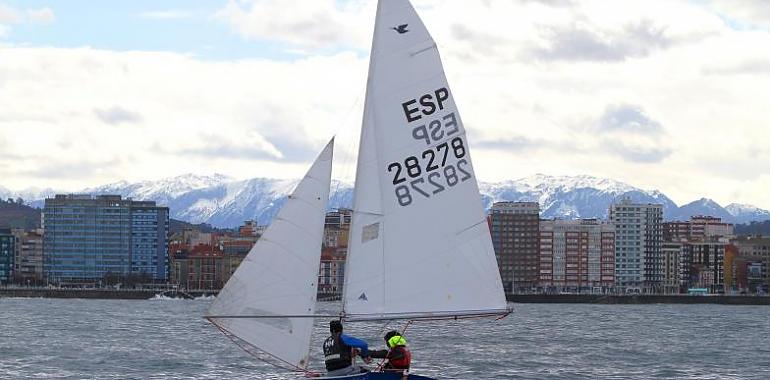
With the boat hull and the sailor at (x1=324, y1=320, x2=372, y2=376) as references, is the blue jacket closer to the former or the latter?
the sailor at (x1=324, y1=320, x2=372, y2=376)

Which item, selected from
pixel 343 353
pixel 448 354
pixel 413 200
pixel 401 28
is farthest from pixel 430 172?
pixel 448 354

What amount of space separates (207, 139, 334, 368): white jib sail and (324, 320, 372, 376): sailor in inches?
35.7

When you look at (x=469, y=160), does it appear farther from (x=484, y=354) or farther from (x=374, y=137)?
(x=484, y=354)

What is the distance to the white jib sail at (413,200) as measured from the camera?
28688 mm

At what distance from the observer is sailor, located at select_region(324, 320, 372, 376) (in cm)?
2842

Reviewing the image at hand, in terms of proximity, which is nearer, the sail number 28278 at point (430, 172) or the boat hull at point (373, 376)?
the boat hull at point (373, 376)

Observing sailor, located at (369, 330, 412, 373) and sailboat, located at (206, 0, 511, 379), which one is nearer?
sailor, located at (369, 330, 412, 373)

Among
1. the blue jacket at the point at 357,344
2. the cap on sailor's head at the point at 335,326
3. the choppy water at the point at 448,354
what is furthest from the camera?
the choppy water at the point at 448,354

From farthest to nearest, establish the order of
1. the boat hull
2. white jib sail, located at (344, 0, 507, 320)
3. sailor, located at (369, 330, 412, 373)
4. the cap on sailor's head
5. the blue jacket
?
white jib sail, located at (344, 0, 507, 320) < sailor, located at (369, 330, 412, 373) < the blue jacket < the cap on sailor's head < the boat hull

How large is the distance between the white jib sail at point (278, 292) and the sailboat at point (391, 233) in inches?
0.8

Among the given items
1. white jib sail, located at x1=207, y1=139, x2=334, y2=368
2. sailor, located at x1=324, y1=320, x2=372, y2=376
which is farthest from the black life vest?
white jib sail, located at x1=207, y1=139, x2=334, y2=368

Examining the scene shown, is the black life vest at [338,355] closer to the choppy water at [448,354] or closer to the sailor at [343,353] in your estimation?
the sailor at [343,353]

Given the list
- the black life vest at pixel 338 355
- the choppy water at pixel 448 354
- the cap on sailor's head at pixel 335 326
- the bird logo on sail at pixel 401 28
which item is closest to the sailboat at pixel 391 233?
the bird logo on sail at pixel 401 28

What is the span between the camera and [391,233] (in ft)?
96.5
